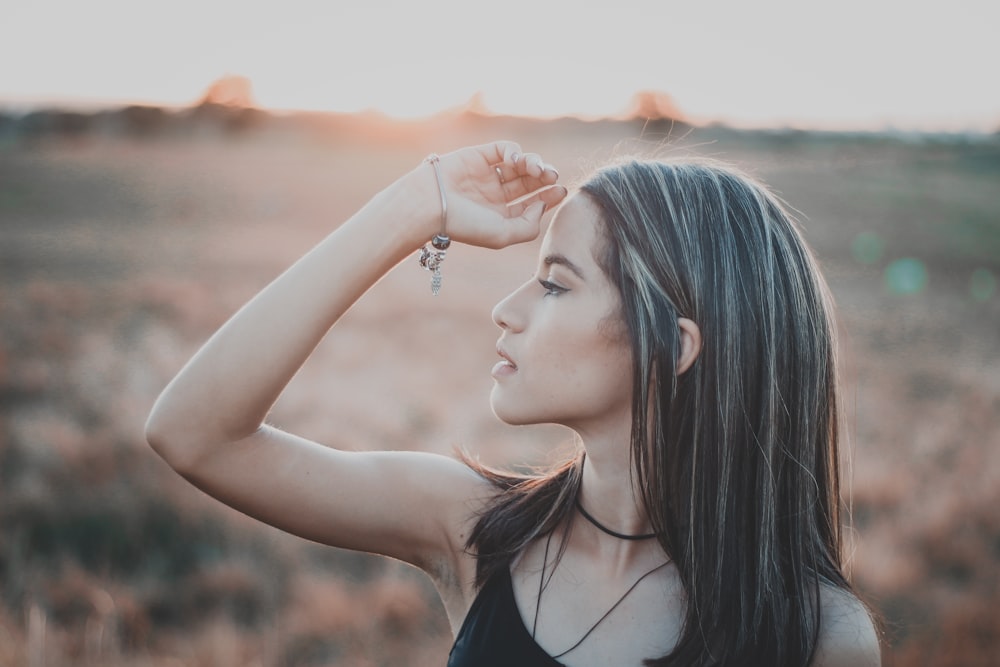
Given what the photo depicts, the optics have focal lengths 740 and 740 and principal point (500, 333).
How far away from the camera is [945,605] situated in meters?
4.83

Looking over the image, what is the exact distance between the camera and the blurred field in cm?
432

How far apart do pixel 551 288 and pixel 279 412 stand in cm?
619

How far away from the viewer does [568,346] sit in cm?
179

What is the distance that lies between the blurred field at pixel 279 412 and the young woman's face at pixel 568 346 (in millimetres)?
593

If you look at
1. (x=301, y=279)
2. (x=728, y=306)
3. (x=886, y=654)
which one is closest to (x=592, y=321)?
(x=728, y=306)

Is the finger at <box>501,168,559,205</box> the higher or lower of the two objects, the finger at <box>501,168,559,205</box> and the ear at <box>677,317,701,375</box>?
the higher

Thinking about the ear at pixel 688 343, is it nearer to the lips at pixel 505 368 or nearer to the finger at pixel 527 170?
the lips at pixel 505 368

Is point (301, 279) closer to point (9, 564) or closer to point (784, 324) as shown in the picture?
Answer: point (784, 324)

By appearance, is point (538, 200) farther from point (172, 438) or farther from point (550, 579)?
point (172, 438)

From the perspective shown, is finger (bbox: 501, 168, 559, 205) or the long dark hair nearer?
the long dark hair

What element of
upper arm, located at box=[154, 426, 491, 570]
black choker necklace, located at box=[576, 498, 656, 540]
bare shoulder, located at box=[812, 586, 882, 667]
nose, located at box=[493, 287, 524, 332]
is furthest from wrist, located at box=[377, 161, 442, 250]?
bare shoulder, located at box=[812, 586, 882, 667]

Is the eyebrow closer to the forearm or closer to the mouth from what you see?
the mouth

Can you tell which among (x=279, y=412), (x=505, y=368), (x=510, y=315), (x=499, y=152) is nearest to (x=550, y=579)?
(x=505, y=368)

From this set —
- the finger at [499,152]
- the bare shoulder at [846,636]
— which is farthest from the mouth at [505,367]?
the bare shoulder at [846,636]
